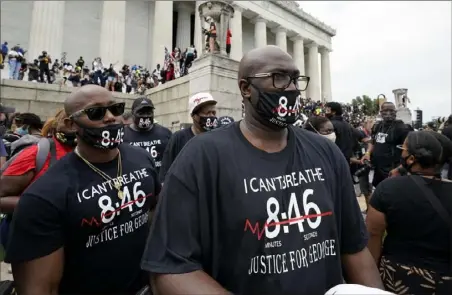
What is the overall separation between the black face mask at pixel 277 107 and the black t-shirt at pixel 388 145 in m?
4.87

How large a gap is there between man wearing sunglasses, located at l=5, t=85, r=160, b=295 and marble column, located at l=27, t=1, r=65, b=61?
26505mm

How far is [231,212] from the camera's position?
1.45 meters

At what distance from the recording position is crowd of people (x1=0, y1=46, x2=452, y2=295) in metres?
1.44

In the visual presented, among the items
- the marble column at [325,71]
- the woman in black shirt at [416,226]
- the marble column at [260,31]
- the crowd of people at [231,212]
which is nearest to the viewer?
the crowd of people at [231,212]

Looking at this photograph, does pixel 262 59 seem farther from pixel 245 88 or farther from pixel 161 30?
pixel 161 30

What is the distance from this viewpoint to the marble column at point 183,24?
33.0m

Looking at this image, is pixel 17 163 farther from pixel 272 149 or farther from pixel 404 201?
pixel 404 201

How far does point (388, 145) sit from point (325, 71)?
149ft

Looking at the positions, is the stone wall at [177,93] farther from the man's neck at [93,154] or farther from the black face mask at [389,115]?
the man's neck at [93,154]

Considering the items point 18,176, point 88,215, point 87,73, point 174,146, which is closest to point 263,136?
point 88,215

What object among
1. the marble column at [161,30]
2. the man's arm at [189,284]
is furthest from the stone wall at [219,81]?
the marble column at [161,30]

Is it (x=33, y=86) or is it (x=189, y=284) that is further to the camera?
(x=33, y=86)

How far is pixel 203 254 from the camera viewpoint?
144 centimetres

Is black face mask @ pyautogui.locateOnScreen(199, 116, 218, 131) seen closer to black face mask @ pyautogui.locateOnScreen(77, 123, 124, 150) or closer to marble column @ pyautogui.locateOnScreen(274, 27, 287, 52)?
black face mask @ pyautogui.locateOnScreen(77, 123, 124, 150)
